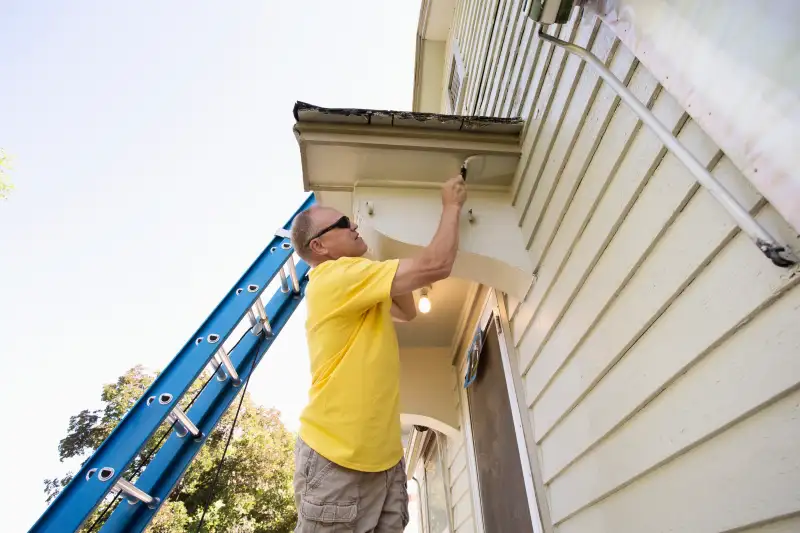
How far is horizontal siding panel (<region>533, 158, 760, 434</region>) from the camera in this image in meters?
1.06

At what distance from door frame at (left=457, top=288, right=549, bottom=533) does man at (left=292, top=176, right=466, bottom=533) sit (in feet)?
2.68

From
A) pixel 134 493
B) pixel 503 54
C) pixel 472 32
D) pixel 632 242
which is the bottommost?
pixel 134 493

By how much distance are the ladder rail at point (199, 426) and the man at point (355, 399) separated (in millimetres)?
1809

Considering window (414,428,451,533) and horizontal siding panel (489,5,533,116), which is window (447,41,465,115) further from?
window (414,428,451,533)

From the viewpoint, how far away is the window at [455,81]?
16.9 feet

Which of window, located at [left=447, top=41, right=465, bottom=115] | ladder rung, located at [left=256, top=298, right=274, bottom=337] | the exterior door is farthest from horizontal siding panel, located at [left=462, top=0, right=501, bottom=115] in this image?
ladder rung, located at [left=256, top=298, right=274, bottom=337]

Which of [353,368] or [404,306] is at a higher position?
[404,306]

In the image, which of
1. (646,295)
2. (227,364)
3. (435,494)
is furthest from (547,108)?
(435,494)

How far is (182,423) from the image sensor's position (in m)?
3.00

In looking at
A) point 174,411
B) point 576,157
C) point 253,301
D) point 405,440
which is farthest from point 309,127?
point 405,440

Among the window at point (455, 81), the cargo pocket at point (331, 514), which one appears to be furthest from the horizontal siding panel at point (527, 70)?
the window at point (455, 81)

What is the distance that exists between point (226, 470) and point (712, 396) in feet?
63.0

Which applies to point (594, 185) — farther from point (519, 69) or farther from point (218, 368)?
point (218, 368)

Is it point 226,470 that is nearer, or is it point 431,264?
point 431,264
